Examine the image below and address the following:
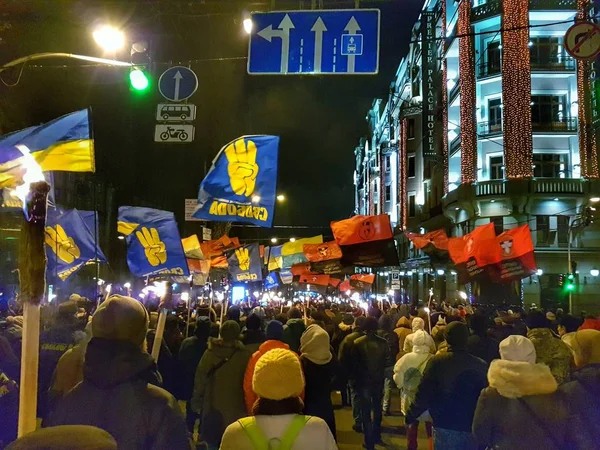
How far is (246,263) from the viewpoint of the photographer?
20.1 meters

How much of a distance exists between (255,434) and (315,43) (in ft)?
19.9

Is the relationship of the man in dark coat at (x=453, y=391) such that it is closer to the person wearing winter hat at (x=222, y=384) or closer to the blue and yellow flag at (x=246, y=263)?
the person wearing winter hat at (x=222, y=384)

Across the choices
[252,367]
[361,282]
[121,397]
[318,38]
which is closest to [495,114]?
[361,282]

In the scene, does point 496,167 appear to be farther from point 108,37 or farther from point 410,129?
point 108,37

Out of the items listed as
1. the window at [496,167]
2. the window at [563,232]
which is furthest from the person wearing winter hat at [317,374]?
the window at [563,232]

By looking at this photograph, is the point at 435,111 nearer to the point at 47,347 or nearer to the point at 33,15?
the point at 33,15

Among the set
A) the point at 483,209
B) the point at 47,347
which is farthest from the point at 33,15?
the point at 483,209

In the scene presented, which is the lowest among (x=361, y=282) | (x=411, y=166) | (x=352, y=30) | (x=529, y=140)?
(x=361, y=282)

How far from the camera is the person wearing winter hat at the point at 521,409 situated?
391 cm

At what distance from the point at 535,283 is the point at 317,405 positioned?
2987 cm

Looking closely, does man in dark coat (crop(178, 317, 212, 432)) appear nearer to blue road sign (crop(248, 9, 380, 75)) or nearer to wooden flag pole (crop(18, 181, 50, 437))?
blue road sign (crop(248, 9, 380, 75))

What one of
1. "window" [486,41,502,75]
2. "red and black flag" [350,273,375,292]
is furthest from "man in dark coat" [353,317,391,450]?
"window" [486,41,502,75]

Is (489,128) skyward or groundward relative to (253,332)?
skyward

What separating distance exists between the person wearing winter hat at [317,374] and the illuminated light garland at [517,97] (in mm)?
28581
